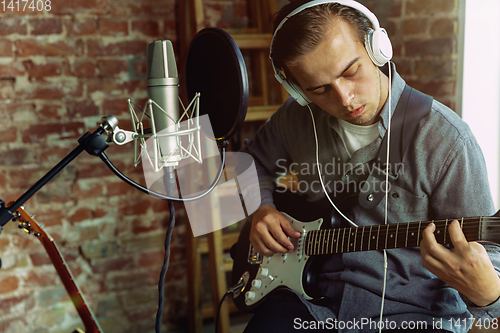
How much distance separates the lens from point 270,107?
1.73 m

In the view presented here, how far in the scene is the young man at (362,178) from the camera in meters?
0.95

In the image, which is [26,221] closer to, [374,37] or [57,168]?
[57,168]

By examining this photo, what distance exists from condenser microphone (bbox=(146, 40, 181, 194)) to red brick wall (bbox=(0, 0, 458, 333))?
105 centimetres

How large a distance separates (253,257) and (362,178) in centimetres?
41

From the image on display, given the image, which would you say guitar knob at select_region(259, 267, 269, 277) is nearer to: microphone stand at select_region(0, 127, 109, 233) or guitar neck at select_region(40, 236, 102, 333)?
guitar neck at select_region(40, 236, 102, 333)

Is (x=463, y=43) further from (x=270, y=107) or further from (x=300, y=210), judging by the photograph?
(x=300, y=210)

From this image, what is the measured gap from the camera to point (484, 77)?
1.47 meters

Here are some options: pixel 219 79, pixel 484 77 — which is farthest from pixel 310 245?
pixel 484 77

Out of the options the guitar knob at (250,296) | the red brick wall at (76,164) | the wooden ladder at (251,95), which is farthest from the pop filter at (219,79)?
the red brick wall at (76,164)

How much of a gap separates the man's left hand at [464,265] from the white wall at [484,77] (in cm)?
78

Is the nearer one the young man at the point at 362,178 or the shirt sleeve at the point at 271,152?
the young man at the point at 362,178

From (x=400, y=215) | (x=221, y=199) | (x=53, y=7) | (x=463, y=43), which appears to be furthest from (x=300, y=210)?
(x=53, y=7)

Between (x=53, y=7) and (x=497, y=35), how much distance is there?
165cm

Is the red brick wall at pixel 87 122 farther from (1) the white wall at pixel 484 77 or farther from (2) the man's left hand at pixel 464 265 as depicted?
(2) the man's left hand at pixel 464 265
